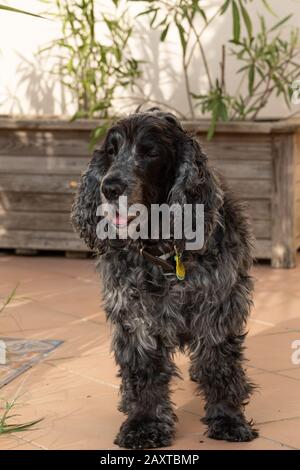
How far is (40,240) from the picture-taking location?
22.3ft

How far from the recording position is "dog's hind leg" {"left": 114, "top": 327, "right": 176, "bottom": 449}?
3.39 meters

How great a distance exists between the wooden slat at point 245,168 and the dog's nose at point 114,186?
122 inches

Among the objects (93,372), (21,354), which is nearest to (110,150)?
(93,372)

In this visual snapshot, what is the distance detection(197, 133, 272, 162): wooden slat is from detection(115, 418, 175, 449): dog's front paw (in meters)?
2.98

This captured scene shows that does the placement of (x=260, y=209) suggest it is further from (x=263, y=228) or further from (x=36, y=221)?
(x=36, y=221)

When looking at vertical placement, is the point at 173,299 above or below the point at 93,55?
below

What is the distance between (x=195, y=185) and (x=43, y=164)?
3.52 metres

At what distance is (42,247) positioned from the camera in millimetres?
6789

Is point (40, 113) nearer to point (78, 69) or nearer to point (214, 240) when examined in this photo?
point (78, 69)

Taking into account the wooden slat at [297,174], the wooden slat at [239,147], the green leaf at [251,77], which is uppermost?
the green leaf at [251,77]

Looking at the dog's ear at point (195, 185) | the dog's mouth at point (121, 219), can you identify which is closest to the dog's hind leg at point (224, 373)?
the dog's ear at point (195, 185)

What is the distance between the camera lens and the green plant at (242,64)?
6.24m

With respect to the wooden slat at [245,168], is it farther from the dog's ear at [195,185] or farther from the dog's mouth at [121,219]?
the dog's mouth at [121,219]

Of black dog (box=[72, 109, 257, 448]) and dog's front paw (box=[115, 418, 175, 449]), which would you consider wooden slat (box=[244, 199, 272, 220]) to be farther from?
dog's front paw (box=[115, 418, 175, 449])
